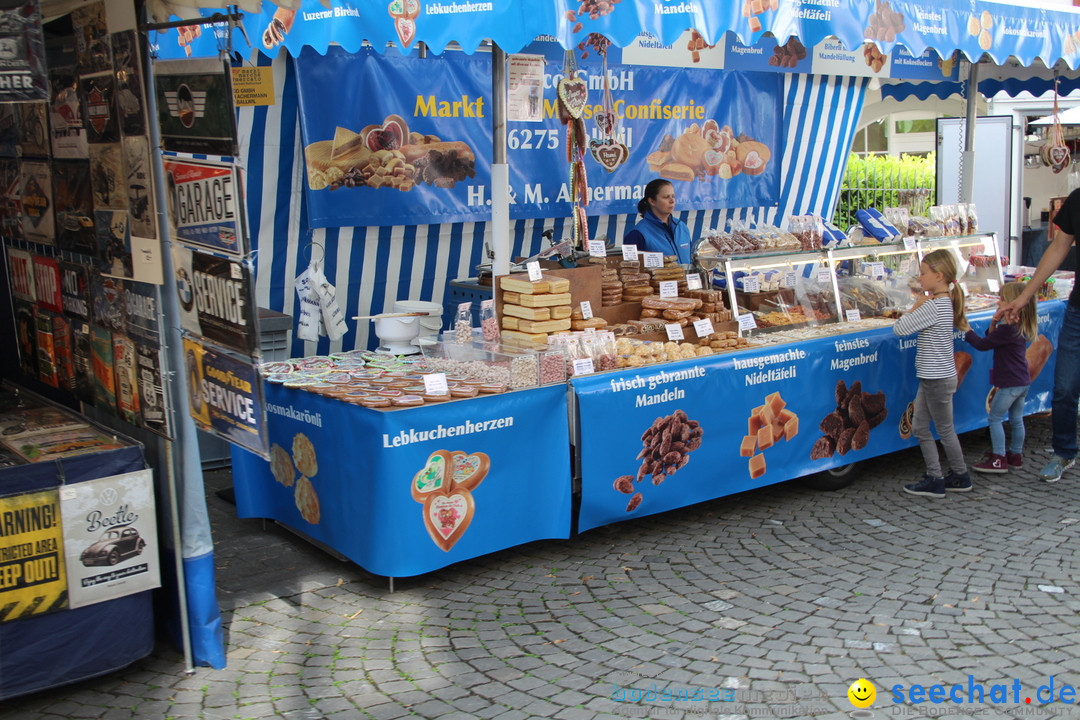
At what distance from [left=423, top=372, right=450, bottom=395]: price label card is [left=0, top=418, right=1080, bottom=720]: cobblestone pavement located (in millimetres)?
972

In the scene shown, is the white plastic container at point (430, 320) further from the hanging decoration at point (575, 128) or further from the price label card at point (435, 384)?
the price label card at point (435, 384)

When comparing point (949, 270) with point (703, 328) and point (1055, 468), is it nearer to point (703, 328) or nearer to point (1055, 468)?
point (703, 328)

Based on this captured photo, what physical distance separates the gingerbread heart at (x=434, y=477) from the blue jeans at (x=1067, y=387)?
4.20 meters

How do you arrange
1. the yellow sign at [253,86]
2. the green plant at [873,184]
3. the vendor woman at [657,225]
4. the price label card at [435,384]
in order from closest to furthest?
the yellow sign at [253,86], the price label card at [435,384], the vendor woman at [657,225], the green plant at [873,184]

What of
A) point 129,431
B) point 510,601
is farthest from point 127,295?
point 510,601

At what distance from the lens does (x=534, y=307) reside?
539 centimetres

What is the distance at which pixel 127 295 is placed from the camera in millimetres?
3871

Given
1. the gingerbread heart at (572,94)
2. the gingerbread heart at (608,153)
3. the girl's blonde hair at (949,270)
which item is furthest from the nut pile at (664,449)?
the gingerbread heart at (608,153)

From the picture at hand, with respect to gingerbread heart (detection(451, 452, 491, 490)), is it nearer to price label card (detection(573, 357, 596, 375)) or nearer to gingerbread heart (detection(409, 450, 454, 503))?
gingerbread heart (detection(409, 450, 454, 503))

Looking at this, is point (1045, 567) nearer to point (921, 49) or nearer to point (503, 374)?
point (503, 374)

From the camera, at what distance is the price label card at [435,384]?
460 centimetres

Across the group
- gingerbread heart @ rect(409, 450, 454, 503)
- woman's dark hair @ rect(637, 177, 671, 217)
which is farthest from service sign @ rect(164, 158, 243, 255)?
woman's dark hair @ rect(637, 177, 671, 217)

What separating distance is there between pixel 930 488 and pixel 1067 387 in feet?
4.02

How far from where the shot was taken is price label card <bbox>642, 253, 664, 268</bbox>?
6.33 m
